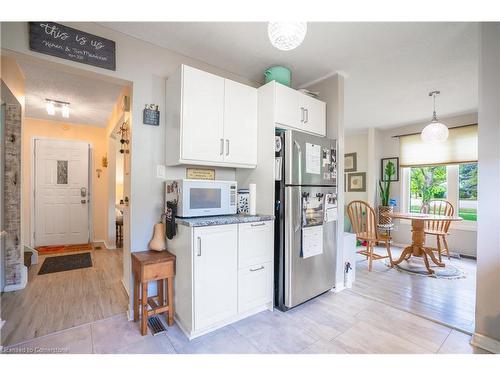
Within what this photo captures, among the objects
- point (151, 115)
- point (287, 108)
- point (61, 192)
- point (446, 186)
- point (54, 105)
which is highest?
point (54, 105)

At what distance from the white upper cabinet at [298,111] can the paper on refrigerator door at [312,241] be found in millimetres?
985

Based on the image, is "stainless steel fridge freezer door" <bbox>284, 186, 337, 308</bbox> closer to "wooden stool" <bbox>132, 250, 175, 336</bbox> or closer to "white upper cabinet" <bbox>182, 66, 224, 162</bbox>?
"white upper cabinet" <bbox>182, 66, 224, 162</bbox>

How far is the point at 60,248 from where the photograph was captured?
169 inches

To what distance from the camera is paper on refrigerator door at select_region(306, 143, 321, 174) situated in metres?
2.23

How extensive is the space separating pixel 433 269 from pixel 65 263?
5230 mm

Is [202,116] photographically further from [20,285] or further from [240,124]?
[20,285]

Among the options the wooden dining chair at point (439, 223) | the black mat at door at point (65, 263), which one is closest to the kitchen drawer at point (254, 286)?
the black mat at door at point (65, 263)

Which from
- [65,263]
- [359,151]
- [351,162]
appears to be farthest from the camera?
[351,162]

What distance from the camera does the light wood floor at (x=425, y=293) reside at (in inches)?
82.2

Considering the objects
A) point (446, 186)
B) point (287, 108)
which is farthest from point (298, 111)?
point (446, 186)

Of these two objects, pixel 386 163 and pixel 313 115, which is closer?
pixel 313 115

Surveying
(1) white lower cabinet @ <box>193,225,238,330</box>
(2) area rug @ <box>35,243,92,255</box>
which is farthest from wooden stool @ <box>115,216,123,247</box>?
(1) white lower cabinet @ <box>193,225,238,330</box>

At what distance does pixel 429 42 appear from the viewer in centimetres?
209

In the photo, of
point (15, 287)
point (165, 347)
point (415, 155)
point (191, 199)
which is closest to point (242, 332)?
point (165, 347)
